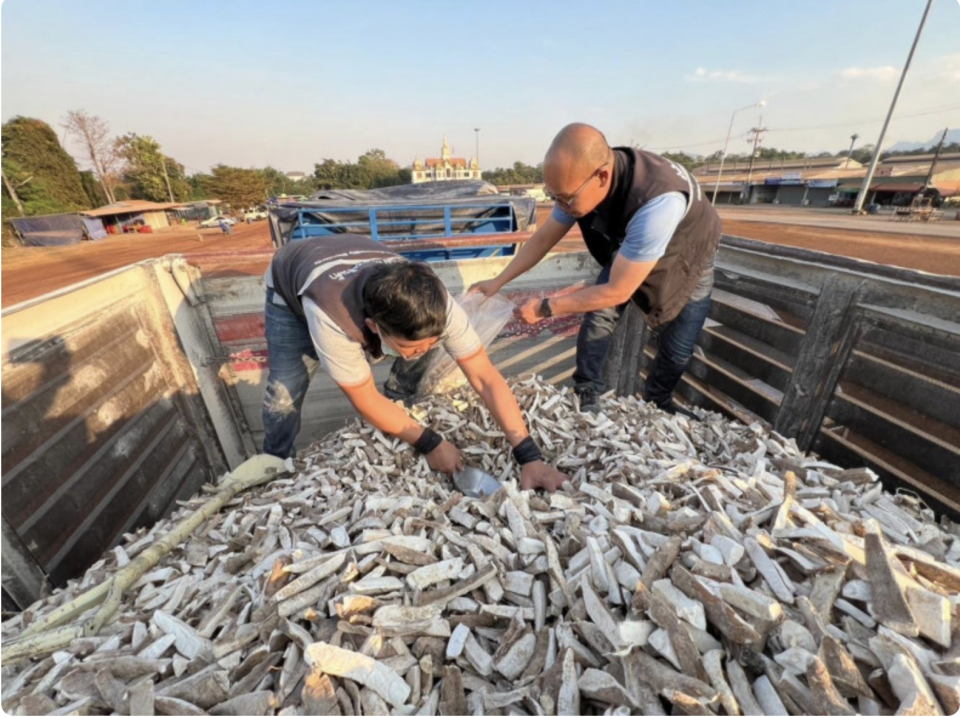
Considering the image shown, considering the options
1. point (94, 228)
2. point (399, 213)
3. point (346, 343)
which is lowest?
point (94, 228)

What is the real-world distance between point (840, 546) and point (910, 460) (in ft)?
4.35

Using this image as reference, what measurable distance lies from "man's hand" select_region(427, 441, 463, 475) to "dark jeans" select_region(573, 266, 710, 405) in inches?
46.4

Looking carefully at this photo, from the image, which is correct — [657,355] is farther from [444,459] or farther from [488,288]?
[444,459]

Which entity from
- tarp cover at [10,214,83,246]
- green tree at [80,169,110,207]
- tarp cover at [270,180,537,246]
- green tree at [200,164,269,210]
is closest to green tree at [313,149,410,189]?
green tree at [200,164,269,210]

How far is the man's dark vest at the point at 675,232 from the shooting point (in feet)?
7.16

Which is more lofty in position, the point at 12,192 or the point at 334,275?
the point at 334,275

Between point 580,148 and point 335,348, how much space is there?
1.50 metres

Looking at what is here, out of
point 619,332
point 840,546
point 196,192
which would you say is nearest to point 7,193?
point 196,192

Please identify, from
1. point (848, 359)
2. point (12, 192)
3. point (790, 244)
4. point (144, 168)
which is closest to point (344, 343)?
point (848, 359)

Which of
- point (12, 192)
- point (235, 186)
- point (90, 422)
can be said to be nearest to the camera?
point (90, 422)

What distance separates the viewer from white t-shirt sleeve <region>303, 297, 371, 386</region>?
189 cm

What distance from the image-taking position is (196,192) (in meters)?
48.7

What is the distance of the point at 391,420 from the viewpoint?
217 cm

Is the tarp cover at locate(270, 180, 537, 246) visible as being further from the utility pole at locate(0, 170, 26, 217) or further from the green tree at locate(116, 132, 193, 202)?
the green tree at locate(116, 132, 193, 202)
